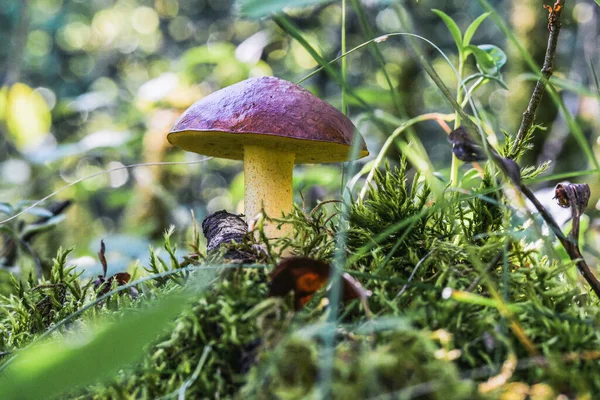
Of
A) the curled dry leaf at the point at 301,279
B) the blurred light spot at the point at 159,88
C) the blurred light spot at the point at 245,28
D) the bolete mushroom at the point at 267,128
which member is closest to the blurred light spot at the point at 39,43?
the blurred light spot at the point at 245,28

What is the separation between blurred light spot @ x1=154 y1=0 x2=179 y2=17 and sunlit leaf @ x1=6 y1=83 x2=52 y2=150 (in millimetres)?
4727

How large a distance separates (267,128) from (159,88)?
6.63ft

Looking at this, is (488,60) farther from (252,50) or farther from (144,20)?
(144,20)

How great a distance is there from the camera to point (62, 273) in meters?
1.02

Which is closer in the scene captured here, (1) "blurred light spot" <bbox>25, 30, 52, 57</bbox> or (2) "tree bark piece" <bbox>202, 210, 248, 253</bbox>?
(2) "tree bark piece" <bbox>202, 210, 248, 253</bbox>

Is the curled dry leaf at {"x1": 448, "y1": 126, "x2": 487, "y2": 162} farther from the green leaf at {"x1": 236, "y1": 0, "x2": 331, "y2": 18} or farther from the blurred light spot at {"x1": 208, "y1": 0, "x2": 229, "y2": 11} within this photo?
the blurred light spot at {"x1": 208, "y1": 0, "x2": 229, "y2": 11}

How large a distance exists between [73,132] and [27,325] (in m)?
6.97

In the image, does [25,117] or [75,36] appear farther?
[75,36]

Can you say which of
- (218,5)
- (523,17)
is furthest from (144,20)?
(523,17)

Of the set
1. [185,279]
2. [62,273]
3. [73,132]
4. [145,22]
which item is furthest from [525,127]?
[145,22]

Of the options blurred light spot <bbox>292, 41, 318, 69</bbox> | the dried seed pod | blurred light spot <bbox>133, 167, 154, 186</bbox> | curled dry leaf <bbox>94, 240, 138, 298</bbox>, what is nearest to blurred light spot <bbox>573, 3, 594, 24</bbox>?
blurred light spot <bbox>292, 41, 318, 69</bbox>

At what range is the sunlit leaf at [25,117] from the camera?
107 inches

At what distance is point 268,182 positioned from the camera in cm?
116

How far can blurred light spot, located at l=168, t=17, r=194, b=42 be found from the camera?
7282 mm
